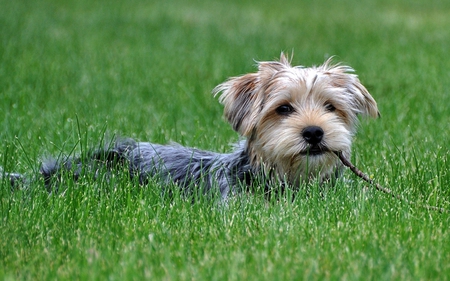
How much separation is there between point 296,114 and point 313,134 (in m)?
0.27

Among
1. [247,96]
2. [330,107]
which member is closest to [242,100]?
[247,96]

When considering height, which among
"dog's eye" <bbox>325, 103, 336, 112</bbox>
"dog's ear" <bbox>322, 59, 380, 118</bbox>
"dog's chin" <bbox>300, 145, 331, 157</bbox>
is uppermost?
"dog's ear" <bbox>322, 59, 380, 118</bbox>

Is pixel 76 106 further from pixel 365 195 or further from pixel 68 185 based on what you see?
pixel 365 195

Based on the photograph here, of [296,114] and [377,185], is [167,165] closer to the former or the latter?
[296,114]

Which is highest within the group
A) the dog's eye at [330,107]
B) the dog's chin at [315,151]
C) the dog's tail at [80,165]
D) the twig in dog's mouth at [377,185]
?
the dog's eye at [330,107]

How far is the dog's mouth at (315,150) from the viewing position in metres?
5.34

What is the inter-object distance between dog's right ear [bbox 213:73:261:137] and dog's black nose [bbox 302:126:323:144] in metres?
0.50

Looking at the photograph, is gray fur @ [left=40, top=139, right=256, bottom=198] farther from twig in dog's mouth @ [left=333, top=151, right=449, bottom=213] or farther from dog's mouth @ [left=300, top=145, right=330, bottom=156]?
twig in dog's mouth @ [left=333, top=151, right=449, bottom=213]

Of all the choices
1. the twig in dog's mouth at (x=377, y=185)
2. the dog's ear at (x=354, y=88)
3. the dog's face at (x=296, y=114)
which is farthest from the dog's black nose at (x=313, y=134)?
the dog's ear at (x=354, y=88)

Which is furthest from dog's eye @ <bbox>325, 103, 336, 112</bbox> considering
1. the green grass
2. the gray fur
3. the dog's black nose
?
the gray fur

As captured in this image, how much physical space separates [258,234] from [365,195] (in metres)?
1.00

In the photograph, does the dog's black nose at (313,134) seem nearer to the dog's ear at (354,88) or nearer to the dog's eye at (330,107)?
the dog's eye at (330,107)

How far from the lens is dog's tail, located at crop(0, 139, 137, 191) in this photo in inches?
225

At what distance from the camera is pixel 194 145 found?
7656 mm
